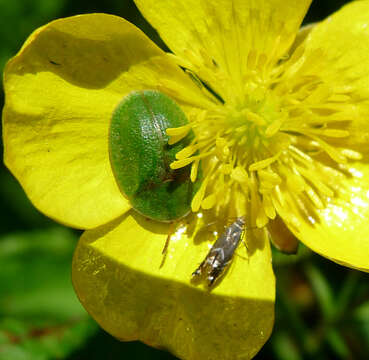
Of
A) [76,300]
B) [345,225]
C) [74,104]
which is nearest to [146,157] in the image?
[74,104]

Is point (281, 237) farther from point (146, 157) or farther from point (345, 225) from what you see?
point (146, 157)

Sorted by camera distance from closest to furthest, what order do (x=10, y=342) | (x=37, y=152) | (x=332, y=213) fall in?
(x=37, y=152), (x=332, y=213), (x=10, y=342)

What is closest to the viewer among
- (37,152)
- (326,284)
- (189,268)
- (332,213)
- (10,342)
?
(37,152)

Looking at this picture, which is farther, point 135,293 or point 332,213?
point 332,213

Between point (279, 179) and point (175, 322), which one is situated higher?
point (279, 179)

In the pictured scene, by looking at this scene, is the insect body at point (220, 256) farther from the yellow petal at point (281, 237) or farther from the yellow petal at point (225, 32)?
the yellow petal at point (225, 32)

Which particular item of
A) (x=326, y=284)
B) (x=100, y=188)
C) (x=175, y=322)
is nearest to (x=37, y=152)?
(x=100, y=188)

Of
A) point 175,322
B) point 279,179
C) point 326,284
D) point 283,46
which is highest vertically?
point 283,46

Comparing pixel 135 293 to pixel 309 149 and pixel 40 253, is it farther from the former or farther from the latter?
pixel 40 253
